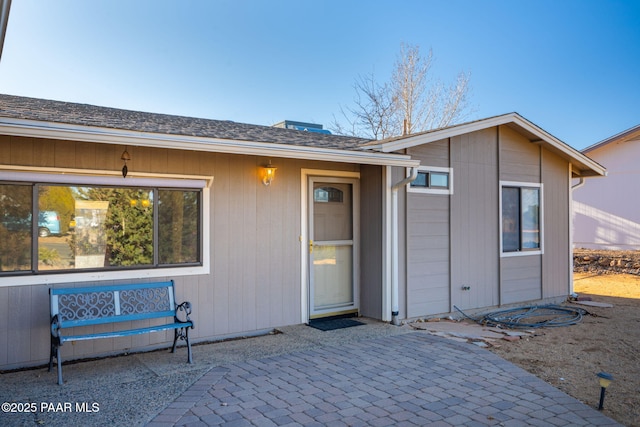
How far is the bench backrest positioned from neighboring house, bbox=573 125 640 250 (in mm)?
15661

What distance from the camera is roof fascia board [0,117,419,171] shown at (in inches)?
169

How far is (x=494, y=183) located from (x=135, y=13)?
11.8 m

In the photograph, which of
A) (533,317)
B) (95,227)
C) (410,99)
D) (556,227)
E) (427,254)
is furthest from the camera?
(410,99)

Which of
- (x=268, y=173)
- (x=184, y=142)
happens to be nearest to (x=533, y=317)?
(x=268, y=173)

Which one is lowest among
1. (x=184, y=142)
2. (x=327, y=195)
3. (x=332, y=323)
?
(x=332, y=323)

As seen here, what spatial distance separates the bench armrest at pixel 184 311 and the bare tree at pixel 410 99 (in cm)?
1675

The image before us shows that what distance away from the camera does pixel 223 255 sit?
6.10 meters

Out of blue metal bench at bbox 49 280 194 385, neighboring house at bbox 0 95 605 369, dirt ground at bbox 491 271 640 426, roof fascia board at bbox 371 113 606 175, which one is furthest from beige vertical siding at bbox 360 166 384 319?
blue metal bench at bbox 49 280 194 385

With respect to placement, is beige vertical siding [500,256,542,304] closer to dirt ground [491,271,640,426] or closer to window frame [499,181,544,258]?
window frame [499,181,544,258]

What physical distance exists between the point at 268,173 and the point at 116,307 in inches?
95.9

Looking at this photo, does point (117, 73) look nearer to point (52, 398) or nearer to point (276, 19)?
point (276, 19)

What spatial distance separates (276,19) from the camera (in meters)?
19.8

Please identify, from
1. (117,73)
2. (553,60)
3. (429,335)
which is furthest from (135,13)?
(553,60)

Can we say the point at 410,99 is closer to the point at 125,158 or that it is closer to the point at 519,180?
the point at 519,180
